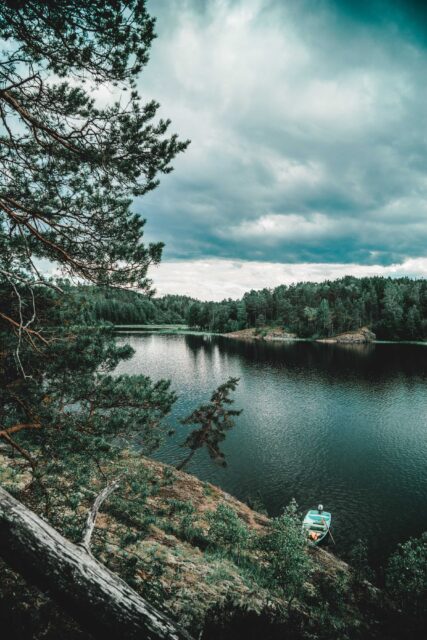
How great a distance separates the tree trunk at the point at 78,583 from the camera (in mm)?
3693

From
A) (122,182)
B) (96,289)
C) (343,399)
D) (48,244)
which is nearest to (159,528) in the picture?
(96,289)

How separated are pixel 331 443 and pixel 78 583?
38.9 m

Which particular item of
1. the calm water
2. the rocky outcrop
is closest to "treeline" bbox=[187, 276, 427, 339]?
the rocky outcrop

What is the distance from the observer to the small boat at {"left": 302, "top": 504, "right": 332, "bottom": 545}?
21498 mm

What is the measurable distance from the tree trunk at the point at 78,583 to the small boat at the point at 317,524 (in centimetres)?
2094

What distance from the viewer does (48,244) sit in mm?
7129

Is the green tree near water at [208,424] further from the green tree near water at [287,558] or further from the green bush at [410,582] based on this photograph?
the green bush at [410,582]

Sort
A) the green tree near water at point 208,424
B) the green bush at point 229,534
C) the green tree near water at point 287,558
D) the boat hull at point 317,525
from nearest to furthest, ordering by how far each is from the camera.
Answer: the green tree near water at point 287,558
the green bush at point 229,534
the boat hull at point 317,525
the green tree near water at point 208,424

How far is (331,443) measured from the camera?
38125 mm

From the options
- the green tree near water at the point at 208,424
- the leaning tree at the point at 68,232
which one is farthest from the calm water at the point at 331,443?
the leaning tree at the point at 68,232

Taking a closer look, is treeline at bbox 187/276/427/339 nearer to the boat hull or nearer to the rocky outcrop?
the rocky outcrop

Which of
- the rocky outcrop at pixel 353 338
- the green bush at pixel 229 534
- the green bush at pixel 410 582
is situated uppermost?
the rocky outcrop at pixel 353 338

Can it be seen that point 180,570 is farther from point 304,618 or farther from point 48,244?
point 48,244

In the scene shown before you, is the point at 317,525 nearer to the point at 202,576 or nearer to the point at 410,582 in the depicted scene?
the point at 410,582
